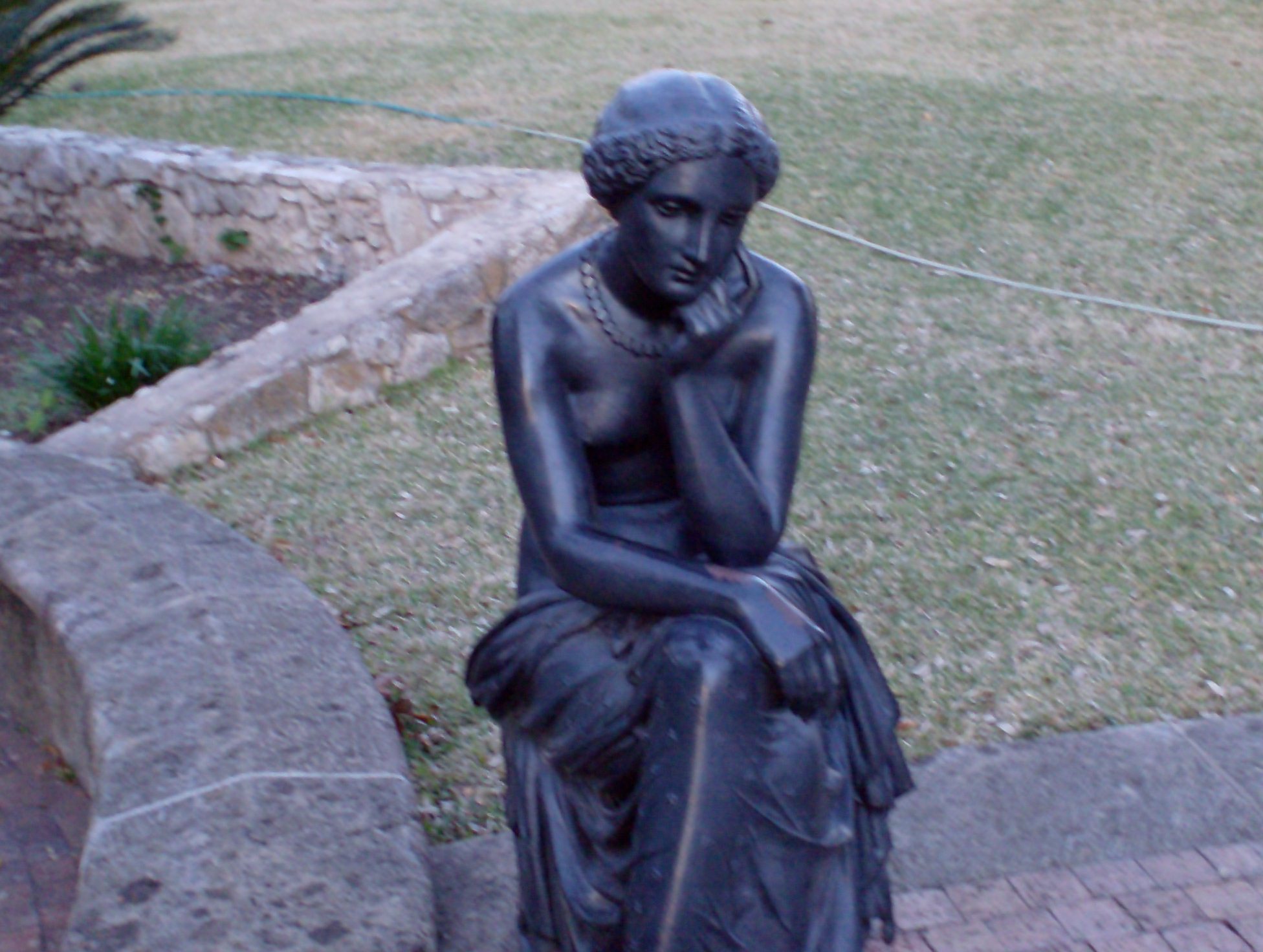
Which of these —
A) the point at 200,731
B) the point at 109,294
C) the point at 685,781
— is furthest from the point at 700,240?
the point at 109,294

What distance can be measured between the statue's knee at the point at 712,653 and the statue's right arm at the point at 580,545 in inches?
0.9

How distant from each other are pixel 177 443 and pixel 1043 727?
3.41 metres

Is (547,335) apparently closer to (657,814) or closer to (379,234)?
(657,814)

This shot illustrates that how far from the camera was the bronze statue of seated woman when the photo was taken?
217 centimetres

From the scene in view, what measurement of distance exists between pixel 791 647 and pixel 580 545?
1.29 ft

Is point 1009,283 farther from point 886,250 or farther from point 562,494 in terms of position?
point 562,494

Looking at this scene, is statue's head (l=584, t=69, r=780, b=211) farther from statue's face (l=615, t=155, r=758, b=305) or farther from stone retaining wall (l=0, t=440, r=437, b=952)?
stone retaining wall (l=0, t=440, r=437, b=952)

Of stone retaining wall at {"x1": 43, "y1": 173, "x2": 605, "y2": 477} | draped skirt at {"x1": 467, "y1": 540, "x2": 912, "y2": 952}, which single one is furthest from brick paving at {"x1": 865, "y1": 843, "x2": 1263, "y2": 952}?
stone retaining wall at {"x1": 43, "y1": 173, "x2": 605, "y2": 477}

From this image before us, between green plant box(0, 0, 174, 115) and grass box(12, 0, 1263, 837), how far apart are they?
4.03 feet

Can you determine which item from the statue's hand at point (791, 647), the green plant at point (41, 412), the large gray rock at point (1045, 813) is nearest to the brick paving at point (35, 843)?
the large gray rock at point (1045, 813)

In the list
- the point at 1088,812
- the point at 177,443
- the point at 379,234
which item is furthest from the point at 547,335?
the point at 379,234

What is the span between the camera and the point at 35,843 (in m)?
3.25

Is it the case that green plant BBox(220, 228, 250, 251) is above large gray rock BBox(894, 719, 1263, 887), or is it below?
below

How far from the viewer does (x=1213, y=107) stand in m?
9.28
